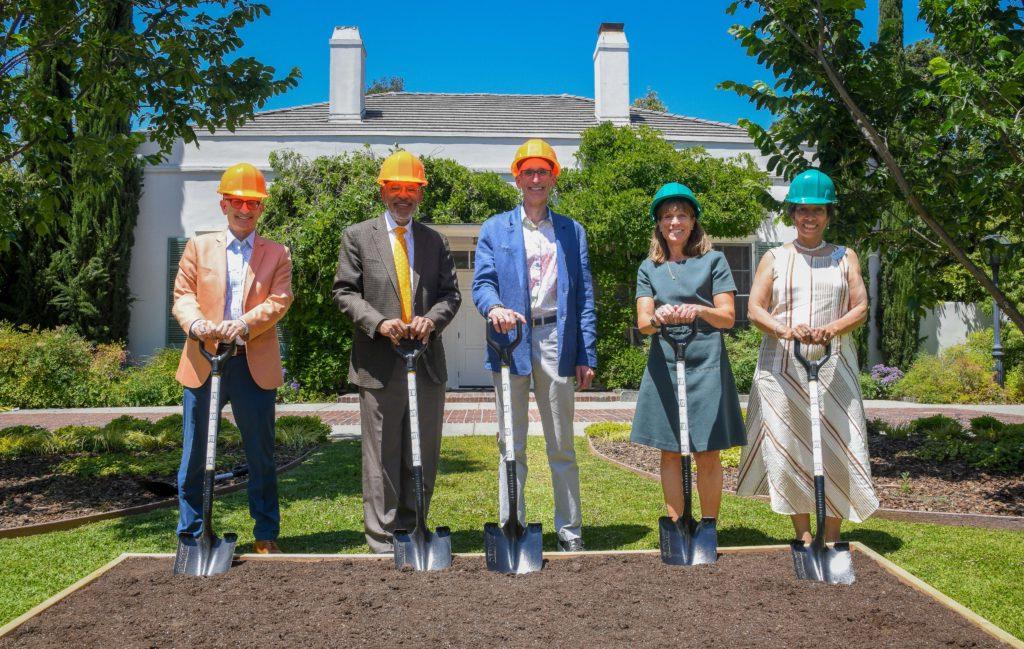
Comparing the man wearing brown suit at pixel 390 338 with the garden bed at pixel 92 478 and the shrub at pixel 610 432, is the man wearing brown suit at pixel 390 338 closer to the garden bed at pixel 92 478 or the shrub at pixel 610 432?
the garden bed at pixel 92 478

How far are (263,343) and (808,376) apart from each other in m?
2.77

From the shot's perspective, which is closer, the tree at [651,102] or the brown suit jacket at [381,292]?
the brown suit jacket at [381,292]

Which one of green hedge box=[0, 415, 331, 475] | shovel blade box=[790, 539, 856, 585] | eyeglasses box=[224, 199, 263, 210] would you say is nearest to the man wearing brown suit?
eyeglasses box=[224, 199, 263, 210]

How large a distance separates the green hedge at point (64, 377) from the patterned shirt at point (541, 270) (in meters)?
9.36

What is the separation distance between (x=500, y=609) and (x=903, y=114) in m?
4.79

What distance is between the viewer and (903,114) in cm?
551

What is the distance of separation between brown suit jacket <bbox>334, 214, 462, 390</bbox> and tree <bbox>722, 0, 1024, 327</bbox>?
2.78m

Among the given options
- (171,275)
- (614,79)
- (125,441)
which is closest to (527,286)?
(125,441)

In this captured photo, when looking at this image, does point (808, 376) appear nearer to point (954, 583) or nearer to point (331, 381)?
point (954, 583)

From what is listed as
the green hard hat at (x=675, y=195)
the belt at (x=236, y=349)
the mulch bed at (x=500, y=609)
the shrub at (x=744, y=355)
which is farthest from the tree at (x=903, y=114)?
the shrub at (x=744, y=355)

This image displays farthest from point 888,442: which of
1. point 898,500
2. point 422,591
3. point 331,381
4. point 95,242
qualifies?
point 95,242

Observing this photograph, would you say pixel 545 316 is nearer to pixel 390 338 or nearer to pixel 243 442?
pixel 390 338

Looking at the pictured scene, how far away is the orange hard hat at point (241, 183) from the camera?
378 cm

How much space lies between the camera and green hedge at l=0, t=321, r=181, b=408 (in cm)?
1130
